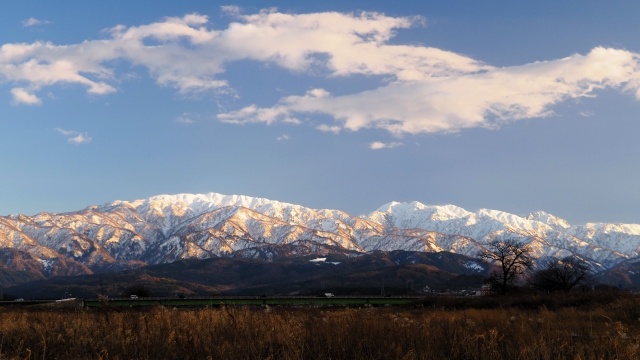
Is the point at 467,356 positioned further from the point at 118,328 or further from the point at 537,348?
the point at 118,328

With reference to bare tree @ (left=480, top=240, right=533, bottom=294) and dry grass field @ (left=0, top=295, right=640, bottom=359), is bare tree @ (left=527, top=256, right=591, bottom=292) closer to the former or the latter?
bare tree @ (left=480, top=240, right=533, bottom=294)

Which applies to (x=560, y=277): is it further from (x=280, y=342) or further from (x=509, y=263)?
(x=280, y=342)

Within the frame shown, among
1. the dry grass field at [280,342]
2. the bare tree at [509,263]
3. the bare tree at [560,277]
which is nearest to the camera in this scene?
the dry grass field at [280,342]

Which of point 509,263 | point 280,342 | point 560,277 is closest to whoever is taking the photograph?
point 280,342

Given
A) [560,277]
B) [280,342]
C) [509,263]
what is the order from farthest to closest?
[560,277] < [509,263] < [280,342]

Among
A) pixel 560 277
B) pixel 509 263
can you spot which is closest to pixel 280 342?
pixel 509 263

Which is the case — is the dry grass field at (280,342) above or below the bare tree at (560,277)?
above

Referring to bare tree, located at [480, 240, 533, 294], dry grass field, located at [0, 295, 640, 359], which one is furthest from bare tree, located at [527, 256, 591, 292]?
dry grass field, located at [0, 295, 640, 359]

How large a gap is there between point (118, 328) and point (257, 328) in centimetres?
291

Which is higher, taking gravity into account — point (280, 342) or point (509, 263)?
point (280, 342)

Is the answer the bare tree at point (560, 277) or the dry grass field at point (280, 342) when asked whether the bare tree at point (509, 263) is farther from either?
the dry grass field at point (280, 342)

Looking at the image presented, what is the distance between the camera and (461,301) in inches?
2594

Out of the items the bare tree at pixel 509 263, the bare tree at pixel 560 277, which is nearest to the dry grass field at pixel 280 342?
the bare tree at pixel 509 263

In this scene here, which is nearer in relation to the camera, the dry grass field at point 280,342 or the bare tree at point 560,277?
the dry grass field at point 280,342
